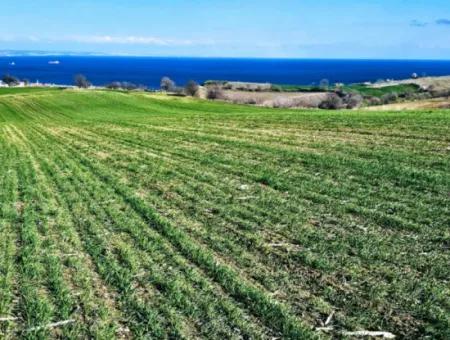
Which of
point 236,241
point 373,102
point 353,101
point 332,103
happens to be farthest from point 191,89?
point 236,241

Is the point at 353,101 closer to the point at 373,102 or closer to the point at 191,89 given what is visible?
the point at 373,102

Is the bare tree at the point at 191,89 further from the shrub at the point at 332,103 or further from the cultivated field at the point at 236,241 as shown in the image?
the cultivated field at the point at 236,241

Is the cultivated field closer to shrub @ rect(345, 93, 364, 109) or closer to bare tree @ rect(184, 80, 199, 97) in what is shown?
shrub @ rect(345, 93, 364, 109)

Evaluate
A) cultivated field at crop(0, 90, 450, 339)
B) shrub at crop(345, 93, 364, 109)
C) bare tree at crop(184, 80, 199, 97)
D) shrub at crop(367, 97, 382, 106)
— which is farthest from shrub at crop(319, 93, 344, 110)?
cultivated field at crop(0, 90, 450, 339)

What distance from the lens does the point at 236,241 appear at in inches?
411

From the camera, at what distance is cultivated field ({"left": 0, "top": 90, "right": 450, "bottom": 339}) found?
7348 mm

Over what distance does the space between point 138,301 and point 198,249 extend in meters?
2.28

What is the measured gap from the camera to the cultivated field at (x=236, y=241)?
24.1 feet

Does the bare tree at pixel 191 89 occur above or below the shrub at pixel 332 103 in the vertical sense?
above

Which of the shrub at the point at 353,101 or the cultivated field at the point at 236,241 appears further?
the shrub at the point at 353,101

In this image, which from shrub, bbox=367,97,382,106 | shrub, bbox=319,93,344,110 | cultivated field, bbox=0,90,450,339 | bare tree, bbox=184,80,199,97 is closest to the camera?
cultivated field, bbox=0,90,450,339

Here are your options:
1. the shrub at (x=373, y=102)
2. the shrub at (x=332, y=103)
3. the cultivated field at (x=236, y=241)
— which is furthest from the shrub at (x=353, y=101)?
the cultivated field at (x=236, y=241)

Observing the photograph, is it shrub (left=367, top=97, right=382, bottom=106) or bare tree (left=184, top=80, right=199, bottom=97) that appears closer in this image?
shrub (left=367, top=97, right=382, bottom=106)

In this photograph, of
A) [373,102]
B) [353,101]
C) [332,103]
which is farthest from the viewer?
[373,102]
